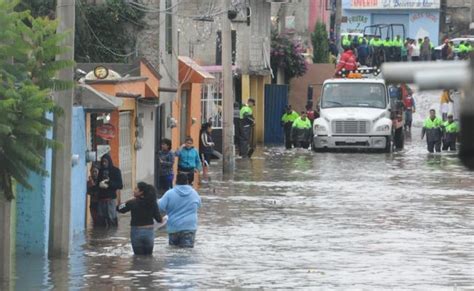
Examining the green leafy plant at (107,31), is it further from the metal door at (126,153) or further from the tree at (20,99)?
the tree at (20,99)

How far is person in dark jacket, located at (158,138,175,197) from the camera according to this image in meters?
27.9

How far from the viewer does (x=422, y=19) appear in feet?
286

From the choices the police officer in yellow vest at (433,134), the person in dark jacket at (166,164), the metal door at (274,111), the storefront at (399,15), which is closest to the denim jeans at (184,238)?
the person in dark jacket at (166,164)

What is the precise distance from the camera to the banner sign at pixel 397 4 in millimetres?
86250

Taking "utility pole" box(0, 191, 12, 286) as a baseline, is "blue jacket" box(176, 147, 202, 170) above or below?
above

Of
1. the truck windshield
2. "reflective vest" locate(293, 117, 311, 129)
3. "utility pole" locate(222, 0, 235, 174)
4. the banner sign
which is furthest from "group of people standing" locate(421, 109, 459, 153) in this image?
the banner sign

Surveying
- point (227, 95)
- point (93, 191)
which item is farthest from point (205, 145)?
point (93, 191)

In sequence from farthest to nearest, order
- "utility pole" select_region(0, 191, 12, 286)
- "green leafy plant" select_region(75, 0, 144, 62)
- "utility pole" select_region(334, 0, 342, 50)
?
"utility pole" select_region(334, 0, 342, 50)
"green leafy plant" select_region(75, 0, 144, 62)
"utility pole" select_region(0, 191, 12, 286)

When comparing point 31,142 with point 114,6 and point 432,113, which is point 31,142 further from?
point 432,113

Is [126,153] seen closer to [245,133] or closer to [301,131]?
[245,133]

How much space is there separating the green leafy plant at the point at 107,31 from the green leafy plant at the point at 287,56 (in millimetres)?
25028

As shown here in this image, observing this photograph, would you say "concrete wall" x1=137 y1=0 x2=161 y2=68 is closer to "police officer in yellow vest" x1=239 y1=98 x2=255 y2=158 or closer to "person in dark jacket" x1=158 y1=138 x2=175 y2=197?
"person in dark jacket" x1=158 y1=138 x2=175 y2=197

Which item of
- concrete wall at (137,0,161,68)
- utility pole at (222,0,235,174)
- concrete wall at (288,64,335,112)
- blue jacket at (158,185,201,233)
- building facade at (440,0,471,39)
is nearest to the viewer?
blue jacket at (158,185,201,233)

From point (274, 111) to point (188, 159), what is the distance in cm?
2679
